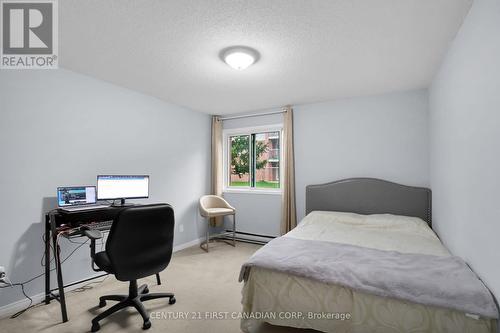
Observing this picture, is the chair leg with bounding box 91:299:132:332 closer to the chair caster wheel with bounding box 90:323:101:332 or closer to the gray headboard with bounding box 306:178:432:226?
the chair caster wheel with bounding box 90:323:101:332

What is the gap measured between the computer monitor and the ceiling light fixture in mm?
1866

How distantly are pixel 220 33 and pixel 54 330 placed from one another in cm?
277

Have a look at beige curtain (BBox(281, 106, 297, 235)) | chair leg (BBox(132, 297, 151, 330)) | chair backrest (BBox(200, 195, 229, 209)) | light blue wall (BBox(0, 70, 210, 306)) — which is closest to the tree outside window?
beige curtain (BBox(281, 106, 297, 235))

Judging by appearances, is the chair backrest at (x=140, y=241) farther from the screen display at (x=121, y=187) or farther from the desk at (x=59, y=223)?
the screen display at (x=121, y=187)

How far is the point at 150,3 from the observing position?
5.60 ft

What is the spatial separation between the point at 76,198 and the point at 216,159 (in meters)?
2.54

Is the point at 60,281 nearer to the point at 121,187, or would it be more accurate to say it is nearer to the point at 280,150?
the point at 121,187

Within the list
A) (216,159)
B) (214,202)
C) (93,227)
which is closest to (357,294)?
(93,227)

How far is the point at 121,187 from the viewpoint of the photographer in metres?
3.01

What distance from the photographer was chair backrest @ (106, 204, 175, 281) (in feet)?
6.13

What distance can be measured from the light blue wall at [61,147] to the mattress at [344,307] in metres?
2.20

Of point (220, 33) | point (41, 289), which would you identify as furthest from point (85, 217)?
point (220, 33)

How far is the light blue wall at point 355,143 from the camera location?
→ 11.2 feet

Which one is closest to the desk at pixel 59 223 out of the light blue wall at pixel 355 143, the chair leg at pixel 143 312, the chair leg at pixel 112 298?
the chair leg at pixel 112 298
